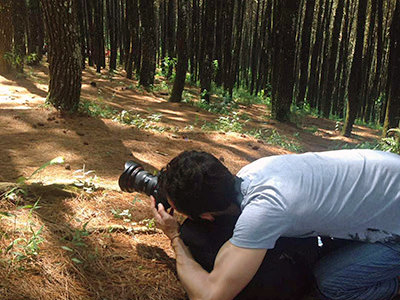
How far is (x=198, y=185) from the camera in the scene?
5.46 ft

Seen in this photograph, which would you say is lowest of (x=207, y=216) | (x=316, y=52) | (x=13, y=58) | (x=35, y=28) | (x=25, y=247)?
(x=25, y=247)

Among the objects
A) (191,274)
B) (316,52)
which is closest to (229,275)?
(191,274)

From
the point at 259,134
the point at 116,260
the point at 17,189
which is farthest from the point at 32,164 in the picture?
the point at 259,134

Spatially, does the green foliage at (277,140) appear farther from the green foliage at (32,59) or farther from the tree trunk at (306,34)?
the green foliage at (32,59)

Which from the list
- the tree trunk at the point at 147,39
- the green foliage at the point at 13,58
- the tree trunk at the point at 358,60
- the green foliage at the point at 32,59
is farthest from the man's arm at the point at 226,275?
the green foliage at the point at 32,59

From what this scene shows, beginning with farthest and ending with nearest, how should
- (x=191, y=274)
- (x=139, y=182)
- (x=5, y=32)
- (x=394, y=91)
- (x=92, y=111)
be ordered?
(x=5, y=32)
(x=394, y=91)
(x=92, y=111)
(x=139, y=182)
(x=191, y=274)

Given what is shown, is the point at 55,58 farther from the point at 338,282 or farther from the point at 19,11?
the point at 19,11

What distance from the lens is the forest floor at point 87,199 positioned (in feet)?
6.04

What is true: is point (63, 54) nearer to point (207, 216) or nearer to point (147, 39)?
point (207, 216)

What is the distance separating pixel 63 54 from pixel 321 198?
4.30 meters

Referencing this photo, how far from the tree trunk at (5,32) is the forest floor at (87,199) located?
170cm

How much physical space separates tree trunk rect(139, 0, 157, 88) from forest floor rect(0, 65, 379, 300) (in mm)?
3297

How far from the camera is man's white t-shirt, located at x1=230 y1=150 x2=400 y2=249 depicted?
1.58 m

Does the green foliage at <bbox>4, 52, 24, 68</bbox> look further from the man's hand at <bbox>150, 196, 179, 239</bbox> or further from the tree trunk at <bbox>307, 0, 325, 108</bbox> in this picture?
the tree trunk at <bbox>307, 0, 325, 108</bbox>
